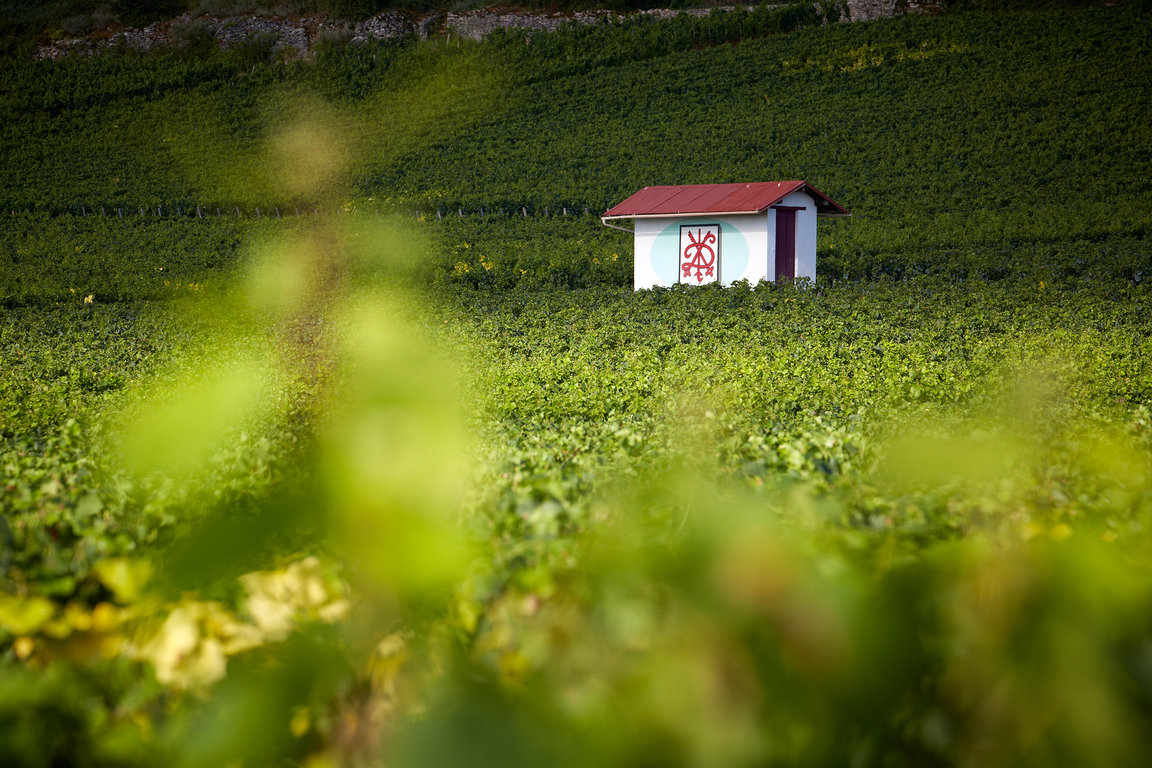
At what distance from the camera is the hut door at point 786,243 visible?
78.9ft

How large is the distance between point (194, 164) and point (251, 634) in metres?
61.7

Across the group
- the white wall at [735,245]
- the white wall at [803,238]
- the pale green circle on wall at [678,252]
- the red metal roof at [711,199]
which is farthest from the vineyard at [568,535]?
the red metal roof at [711,199]

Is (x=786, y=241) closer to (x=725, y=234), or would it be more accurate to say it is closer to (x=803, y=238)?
(x=803, y=238)

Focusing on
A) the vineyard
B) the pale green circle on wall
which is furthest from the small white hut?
the vineyard

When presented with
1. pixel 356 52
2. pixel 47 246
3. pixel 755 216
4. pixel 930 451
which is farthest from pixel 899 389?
pixel 356 52

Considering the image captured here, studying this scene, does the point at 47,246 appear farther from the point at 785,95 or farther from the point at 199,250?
the point at 785,95

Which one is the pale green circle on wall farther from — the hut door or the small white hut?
the hut door

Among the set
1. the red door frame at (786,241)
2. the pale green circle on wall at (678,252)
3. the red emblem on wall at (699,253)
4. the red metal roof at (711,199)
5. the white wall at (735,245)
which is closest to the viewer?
the red metal roof at (711,199)

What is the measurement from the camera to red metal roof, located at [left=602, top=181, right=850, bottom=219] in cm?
2305

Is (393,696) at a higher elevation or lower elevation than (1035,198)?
higher

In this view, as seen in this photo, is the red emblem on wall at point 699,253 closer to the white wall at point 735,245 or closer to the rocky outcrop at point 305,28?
the white wall at point 735,245

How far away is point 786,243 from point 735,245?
1.75m

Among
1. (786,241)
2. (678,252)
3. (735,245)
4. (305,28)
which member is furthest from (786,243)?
(305,28)

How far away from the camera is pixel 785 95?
199ft
